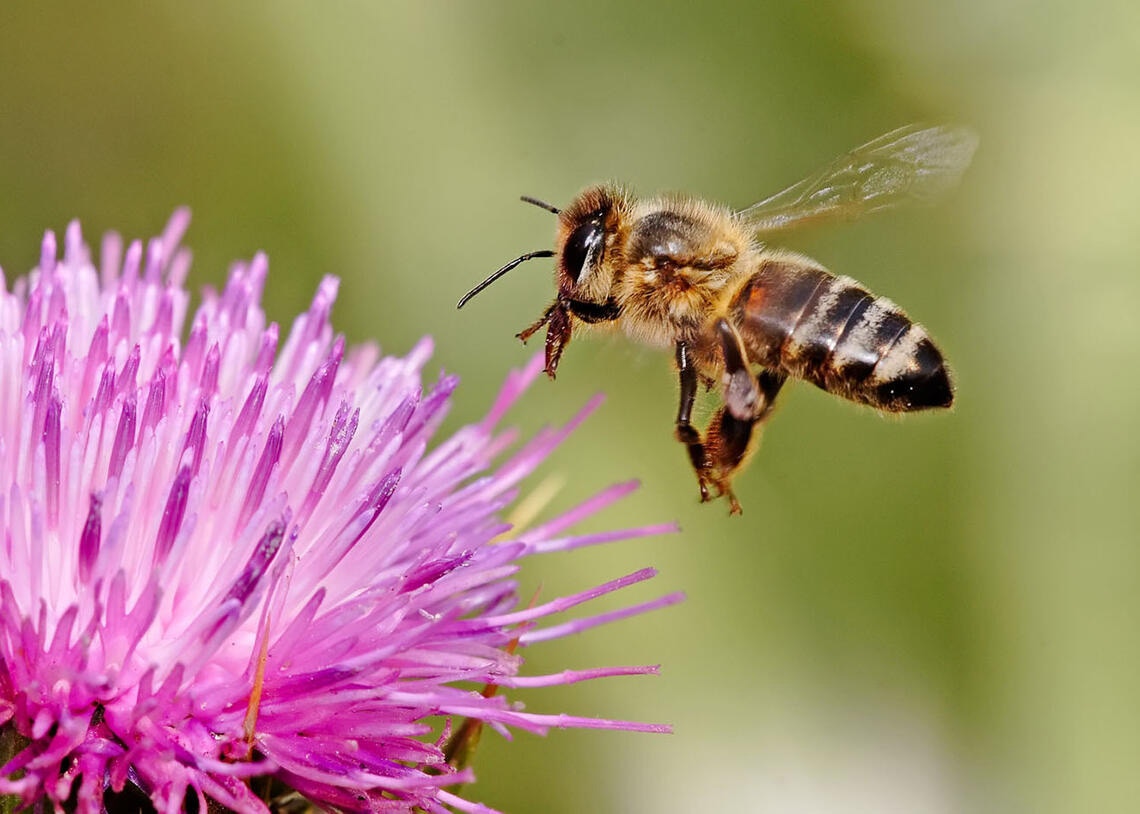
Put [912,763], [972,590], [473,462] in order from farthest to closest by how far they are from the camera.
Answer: [972,590] → [912,763] → [473,462]

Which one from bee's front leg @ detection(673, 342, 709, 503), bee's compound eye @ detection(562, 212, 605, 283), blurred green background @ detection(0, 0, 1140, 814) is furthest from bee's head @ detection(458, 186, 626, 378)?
blurred green background @ detection(0, 0, 1140, 814)

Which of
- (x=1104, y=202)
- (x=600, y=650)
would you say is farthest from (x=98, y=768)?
(x=1104, y=202)

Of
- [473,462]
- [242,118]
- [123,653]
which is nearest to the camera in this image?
[123,653]

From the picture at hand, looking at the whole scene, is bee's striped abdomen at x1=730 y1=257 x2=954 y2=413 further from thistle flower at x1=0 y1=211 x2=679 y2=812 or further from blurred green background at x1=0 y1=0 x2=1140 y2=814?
blurred green background at x1=0 y1=0 x2=1140 y2=814

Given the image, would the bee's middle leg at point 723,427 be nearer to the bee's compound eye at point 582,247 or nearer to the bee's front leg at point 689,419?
the bee's front leg at point 689,419

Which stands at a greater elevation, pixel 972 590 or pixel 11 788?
pixel 972 590

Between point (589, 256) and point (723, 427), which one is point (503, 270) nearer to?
point (589, 256)

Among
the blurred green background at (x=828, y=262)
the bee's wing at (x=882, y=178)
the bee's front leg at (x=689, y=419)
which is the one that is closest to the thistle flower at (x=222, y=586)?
the bee's front leg at (x=689, y=419)

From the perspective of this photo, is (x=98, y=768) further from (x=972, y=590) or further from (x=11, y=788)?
(x=972, y=590)
